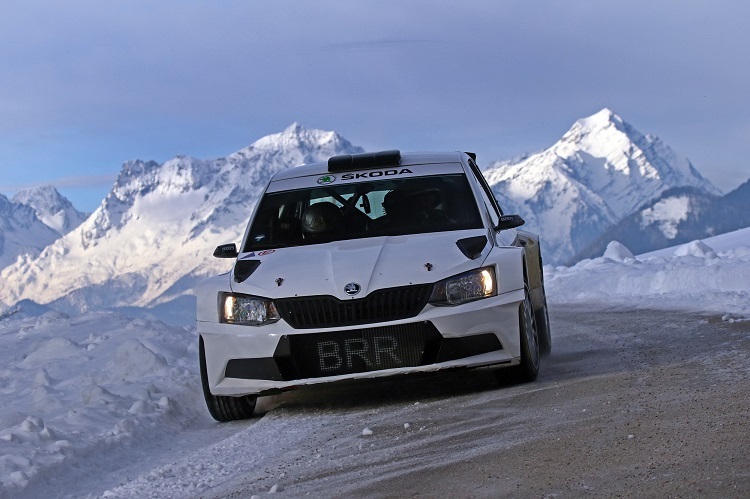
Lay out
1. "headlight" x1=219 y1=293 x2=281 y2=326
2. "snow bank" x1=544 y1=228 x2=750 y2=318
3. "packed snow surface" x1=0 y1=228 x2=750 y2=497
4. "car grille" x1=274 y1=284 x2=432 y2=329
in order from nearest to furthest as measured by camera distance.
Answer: "packed snow surface" x1=0 y1=228 x2=750 y2=497 < "car grille" x1=274 y1=284 x2=432 y2=329 < "headlight" x1=219 y1=293 x2=281 y2=326 < "snow bank" x1=544 y1=228 x2=750 y2=318

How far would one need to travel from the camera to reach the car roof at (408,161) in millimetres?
7785

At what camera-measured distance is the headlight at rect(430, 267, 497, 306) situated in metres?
6.05

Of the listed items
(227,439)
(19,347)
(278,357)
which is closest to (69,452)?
(227,439)

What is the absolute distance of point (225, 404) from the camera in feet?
21.8

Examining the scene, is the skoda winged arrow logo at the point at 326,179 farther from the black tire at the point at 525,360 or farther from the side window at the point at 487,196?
the black tire at the point at 525,360

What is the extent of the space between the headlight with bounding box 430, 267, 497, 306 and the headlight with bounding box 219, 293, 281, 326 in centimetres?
91

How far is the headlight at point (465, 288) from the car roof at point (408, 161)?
1.70 meters

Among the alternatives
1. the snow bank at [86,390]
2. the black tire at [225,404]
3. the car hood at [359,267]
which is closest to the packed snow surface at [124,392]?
the snow bank at [86,390]

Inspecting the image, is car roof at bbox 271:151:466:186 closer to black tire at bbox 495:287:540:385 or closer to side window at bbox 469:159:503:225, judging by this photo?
side window at bbox 469:159:503:225

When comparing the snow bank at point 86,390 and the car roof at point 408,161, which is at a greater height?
the car roof at point 408,161

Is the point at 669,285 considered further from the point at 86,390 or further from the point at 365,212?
the point at 86,390

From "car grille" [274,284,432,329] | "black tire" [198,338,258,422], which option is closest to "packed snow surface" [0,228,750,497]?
"black tire" [198,338,258,422]

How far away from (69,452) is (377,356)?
170 centimetres

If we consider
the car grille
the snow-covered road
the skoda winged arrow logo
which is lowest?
the snow-covered road
